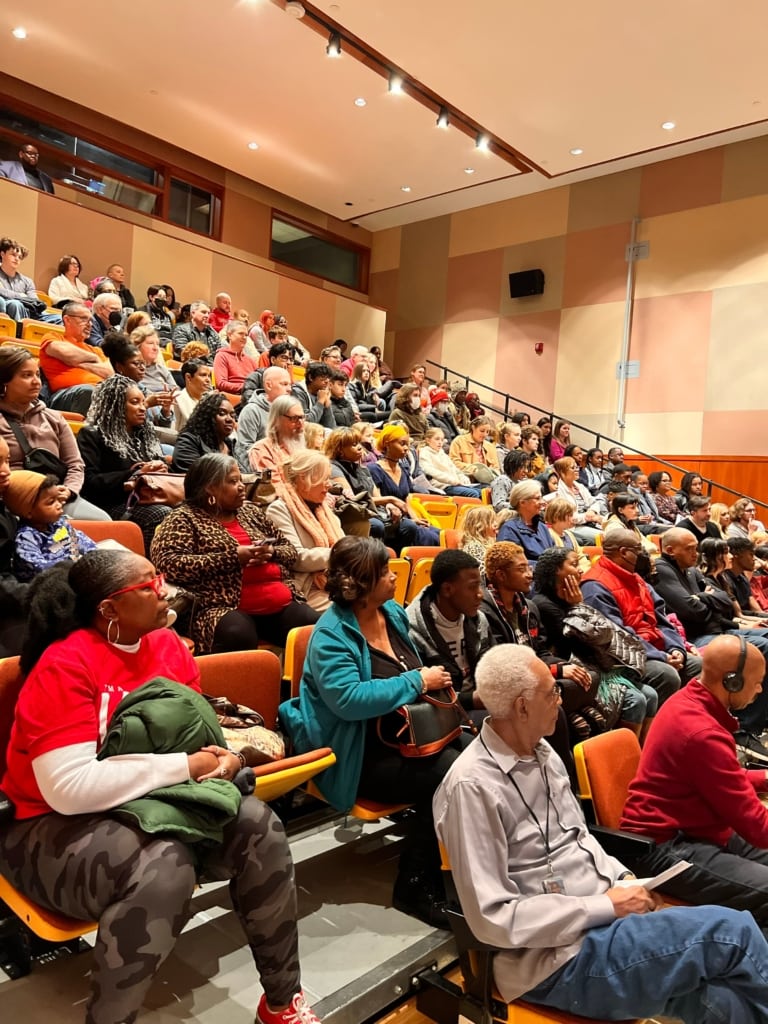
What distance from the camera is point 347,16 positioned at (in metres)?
6.05

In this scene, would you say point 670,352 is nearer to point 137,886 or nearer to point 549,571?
point 549,571

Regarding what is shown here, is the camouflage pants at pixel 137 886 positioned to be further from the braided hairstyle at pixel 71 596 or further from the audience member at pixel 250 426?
the audience member at pixel 250 426

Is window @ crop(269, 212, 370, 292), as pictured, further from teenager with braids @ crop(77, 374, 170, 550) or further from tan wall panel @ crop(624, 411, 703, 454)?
teenager with braids @ crop(77, 374, 170, 550)

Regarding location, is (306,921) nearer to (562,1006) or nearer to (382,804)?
(382,804)

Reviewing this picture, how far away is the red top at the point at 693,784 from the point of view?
5.56 feet

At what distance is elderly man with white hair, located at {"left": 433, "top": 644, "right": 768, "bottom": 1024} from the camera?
123 centimetres

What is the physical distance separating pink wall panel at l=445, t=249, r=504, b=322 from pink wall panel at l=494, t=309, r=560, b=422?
413 millimetres

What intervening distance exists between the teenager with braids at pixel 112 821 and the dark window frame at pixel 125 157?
7.74 m

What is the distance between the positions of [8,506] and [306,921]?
1393mm

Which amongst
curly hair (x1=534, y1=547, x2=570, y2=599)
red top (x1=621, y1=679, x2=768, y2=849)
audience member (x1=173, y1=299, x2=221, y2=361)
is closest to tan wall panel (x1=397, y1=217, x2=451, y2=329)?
audience member (x1=173, y1=299, x2=221, y2=361)

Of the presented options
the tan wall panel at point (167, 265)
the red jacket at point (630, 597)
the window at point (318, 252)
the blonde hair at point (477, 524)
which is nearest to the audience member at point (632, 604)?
the red jacket at point (630, 597)

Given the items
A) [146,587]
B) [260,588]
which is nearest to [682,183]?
[260,588]

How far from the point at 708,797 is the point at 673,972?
0.56 meters

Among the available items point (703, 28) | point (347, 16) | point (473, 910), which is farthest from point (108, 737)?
point (703, 28)
